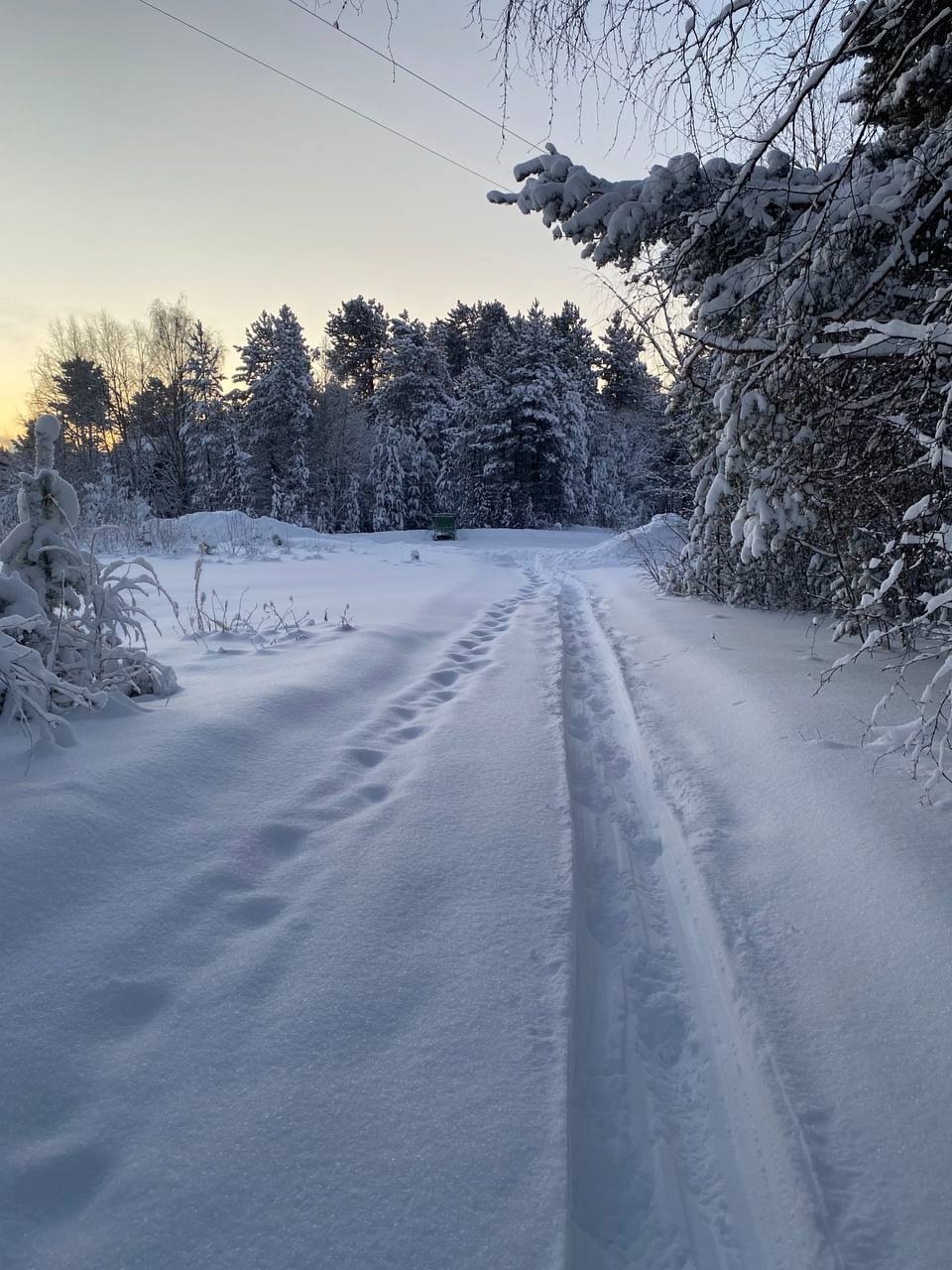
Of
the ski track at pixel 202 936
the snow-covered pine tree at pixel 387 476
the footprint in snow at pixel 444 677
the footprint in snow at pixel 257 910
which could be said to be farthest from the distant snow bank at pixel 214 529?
the snow-covered pine tree at pixel 387 476

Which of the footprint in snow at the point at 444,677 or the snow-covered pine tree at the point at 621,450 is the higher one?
the snow-covered pine tree at the point at 621,450

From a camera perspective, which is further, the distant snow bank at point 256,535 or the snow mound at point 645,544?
the snow mound at point 645,544

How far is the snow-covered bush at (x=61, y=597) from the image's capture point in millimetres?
3410

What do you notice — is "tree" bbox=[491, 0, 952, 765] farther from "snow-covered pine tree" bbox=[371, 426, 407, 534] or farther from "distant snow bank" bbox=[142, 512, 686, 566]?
"snow-covered pine tree" bbox=[371, 426, 407, 534]

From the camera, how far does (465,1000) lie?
1.84 m

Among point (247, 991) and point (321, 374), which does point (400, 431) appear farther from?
point (247, 991)

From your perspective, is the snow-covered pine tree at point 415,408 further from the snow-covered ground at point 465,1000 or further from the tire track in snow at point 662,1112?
the tire track in snow at point 662,1112

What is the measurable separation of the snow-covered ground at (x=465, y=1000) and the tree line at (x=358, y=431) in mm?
26580

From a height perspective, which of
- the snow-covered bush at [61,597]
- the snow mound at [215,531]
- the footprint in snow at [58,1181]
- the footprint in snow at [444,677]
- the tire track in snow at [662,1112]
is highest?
the snow mound at [215,531]

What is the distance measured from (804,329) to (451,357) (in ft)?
151

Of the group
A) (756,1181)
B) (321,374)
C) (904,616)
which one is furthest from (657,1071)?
(321,374)

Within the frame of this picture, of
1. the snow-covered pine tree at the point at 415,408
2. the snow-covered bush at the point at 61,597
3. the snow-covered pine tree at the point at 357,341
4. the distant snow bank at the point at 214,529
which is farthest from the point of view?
the snow-covered pine tree at the point at 357,341

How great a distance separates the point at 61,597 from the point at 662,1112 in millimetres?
3793

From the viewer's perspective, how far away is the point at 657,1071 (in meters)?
1.74
